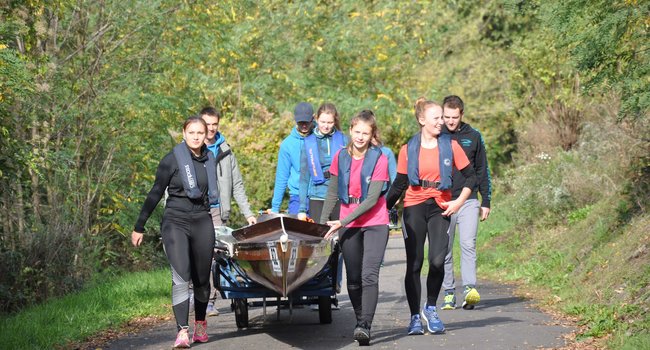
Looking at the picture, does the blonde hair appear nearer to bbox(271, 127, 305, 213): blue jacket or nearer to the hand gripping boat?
the hand gripping boat

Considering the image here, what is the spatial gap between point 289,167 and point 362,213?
104 inches

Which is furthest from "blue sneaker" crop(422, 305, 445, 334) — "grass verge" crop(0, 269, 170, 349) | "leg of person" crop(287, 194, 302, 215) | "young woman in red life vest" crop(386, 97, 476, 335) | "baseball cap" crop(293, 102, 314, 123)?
"grass verge" crop(0, 269, 170, 349)

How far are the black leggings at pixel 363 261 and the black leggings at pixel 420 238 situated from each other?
44 cm

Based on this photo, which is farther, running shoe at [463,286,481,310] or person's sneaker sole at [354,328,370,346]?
running shoe at [463,286,481,310]

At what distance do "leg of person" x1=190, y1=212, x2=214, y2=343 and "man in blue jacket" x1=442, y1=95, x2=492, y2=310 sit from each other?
115 inches

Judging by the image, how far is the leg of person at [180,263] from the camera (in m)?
10.7

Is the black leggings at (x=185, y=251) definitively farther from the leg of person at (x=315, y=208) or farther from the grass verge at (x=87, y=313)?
the leg of person at (x=315, y=208)

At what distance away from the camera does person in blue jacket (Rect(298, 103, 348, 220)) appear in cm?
1248

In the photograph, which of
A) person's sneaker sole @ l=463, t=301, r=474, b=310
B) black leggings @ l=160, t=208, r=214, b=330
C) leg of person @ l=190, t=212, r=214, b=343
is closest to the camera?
black leggings @ l=160, t=208, r=214, b=330

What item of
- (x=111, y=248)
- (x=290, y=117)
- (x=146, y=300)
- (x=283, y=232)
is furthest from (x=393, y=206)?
(x=290, y=117)

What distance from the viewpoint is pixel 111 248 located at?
21141mm

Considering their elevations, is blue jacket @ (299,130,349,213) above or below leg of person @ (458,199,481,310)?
above

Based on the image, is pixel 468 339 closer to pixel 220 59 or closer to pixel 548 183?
pixel 548 183

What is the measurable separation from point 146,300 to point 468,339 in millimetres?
5210
